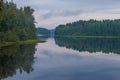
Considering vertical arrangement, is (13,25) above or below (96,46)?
above

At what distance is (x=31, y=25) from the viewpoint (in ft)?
396

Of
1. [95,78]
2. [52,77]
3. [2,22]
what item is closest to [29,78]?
[52,77]

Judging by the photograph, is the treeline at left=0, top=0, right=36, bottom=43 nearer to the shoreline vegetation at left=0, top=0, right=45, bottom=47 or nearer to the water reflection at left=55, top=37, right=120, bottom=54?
the shoreline vegetation at left=0, top=0, right=45, bottom=47

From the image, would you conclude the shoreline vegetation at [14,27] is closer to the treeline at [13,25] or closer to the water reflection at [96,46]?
the treeline at [13,25]

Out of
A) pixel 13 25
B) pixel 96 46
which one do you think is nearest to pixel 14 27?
pixel 13 25

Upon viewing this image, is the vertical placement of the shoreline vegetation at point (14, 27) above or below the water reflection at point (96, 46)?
above

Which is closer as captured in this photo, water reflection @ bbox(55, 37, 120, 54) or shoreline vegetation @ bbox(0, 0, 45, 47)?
shoreline vegetation @ bbox(0, 0, 45, 47)

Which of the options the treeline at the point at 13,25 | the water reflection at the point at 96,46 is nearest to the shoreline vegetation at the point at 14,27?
the treeline at the point at 13,25

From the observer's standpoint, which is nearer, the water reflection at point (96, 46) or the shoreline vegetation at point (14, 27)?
the shoreline vegetation at point (14, 27)

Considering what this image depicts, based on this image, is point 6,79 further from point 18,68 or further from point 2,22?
point 2,22

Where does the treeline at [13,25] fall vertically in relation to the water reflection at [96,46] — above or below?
above

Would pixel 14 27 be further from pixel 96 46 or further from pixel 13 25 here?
pixel 96 46

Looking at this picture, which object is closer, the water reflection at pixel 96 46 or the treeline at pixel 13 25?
the treeline at pixel 13 25

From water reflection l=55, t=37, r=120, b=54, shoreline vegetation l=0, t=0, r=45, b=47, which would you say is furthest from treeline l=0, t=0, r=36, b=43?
water reflection l=55, t=37, r=120, b=54
